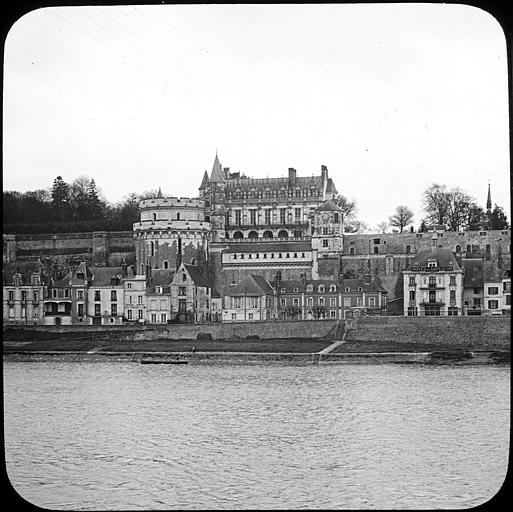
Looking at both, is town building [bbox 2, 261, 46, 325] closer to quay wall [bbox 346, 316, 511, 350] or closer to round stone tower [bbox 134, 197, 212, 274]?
round stone tower [bbox 134, 197, 212, 274]

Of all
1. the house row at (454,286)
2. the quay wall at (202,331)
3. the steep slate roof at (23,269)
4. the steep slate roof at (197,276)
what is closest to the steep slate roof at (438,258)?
the house row at (454,286)

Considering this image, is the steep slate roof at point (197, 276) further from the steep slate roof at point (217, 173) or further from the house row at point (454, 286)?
the house row at point (454, 286)

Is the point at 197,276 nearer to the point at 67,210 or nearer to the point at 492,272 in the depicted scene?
the point at 67,210

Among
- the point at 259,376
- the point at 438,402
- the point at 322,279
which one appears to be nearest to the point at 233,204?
the point at 322,279

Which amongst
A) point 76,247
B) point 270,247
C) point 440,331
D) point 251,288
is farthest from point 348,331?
point 76,247

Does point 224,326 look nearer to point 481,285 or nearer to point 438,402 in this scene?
point 481,285

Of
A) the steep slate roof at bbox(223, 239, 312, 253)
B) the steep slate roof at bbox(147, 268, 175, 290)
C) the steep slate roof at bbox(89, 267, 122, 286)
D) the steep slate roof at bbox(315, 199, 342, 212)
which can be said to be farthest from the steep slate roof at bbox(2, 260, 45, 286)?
the steep slate roof at bbox(315, 199, 342, 212)
